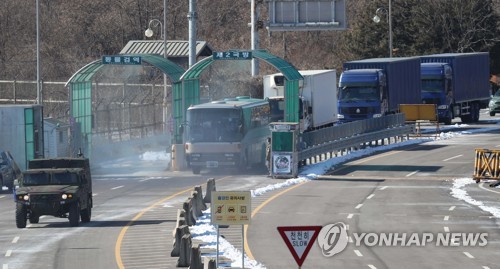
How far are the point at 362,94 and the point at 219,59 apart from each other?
15.0 metres

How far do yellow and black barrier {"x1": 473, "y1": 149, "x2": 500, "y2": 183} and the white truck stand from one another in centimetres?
Answer: 1295

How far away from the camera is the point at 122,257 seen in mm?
26047

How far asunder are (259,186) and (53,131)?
12.4 m

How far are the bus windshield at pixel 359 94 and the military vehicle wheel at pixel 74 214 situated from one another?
31.8 m

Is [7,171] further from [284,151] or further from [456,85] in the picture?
[456,85]

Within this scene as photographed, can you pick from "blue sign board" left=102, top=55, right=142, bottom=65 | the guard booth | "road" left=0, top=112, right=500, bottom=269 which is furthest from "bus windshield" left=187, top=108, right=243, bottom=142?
"blue sign board" left=102, top=55, right=142, bottom=65

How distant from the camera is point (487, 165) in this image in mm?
42312

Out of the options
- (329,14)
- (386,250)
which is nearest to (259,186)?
(386,250)

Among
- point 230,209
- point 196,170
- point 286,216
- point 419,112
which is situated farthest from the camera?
point 419,112

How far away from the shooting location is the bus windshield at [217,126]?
4500 centimetres

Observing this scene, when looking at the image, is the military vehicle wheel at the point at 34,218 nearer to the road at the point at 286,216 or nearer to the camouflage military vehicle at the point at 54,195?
the camouflage military vehicle at the point at 54,195

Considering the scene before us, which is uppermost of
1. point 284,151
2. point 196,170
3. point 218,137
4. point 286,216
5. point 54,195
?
point 218,137

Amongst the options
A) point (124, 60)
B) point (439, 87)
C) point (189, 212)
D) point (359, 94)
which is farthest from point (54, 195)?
point (439, 87)

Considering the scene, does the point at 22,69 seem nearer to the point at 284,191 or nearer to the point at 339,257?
the point at 284,191
